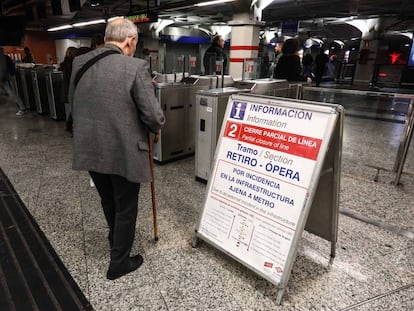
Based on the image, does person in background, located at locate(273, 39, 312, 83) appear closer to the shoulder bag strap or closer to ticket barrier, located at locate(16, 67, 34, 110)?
the shoulder bag strap

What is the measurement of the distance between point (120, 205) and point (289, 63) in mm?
3464

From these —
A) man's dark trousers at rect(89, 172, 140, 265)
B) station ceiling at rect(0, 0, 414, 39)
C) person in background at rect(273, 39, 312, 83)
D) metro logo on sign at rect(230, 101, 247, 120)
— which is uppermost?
station ceiling at rect(0, 0, 414, 39)

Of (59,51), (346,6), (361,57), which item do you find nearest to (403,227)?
(346,6)

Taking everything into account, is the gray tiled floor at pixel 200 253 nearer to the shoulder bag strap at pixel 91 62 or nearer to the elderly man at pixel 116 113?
the elderly man at pixel 116 113

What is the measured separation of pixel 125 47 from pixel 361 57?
14148 mm

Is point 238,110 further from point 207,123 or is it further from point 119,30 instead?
point 207,123

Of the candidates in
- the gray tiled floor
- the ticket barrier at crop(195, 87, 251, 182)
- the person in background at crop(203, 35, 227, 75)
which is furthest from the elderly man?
the person in background at crop(203, 35, 227, 75)

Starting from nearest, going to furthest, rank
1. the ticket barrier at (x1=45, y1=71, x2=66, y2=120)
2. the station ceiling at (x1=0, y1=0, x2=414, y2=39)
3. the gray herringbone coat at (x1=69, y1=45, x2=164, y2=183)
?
the gray herringbone coat at (x1=69, y1=45, x2=164, y2=183) → the ticket barrier at (x1=45, y1=71, x2=66, y2=120) → the station ceiling at (x1=0, y1=0, x2=414, y2=39)

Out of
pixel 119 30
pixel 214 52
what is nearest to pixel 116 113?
pixel 119 30

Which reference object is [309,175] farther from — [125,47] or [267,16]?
[267,16]

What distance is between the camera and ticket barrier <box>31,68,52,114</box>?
19.6ft

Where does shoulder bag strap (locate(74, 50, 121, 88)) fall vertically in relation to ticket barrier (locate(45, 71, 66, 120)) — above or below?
above

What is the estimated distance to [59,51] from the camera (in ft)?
62.6

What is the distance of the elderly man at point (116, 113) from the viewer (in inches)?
56.0
